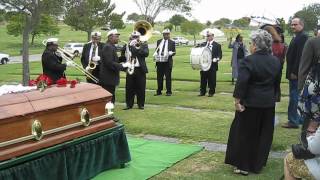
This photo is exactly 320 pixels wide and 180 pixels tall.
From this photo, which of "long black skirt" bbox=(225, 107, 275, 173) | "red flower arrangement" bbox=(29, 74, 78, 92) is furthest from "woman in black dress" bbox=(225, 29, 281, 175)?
"red flower arrangement" bbox=(29, 74, 78, 92)

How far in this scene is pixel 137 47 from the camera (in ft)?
35.7

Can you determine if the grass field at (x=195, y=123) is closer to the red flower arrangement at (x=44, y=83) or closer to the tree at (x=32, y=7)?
the red flower arrangement at (x=44, y=83)

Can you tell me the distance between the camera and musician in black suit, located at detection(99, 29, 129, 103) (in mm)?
9906

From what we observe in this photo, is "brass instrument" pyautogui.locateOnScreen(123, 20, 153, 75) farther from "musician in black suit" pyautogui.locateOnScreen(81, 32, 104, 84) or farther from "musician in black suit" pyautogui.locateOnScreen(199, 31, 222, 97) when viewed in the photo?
"musician in black suit" pyautogui.locateOnScreen(199, 31, 222, 97)

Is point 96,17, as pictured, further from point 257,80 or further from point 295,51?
point 257,80

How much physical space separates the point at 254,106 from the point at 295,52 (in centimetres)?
277

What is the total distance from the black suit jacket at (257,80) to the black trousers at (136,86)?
Answer: 5.20 m

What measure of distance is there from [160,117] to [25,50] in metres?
10.2

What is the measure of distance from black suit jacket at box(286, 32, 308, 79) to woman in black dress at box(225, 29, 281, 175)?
231 cm

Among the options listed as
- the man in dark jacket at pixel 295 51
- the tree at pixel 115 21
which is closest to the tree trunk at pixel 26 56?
the man in dark jacket at pixel 295 51

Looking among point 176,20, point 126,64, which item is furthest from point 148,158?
point 176,20

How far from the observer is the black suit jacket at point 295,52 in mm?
8352

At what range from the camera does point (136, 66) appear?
432 inches

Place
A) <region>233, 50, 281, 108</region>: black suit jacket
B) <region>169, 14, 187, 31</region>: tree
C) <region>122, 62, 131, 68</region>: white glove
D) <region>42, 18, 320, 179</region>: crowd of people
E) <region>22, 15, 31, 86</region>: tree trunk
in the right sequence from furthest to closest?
<region>169, 14, 187, 31</region>: tree
<region>22, 15, 31, 86</region>: tree trunk
<region>122, 62, 131, 68</region>: white glove
<region>233, 50, 281, 108</region>: black suit jacket
<region>42, 18, 320, 179</region>: crowd of people
